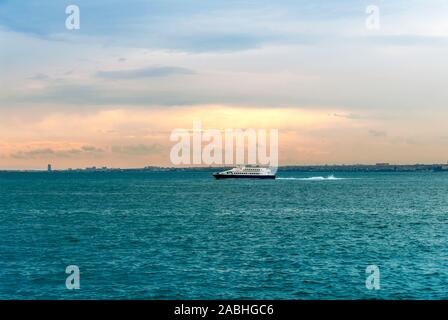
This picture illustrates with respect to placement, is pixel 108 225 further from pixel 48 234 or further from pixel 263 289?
pixel 263 289

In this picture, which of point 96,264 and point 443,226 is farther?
point 443,226

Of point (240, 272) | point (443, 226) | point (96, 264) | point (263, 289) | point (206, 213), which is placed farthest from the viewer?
point (206, 213)

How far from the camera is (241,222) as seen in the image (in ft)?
254

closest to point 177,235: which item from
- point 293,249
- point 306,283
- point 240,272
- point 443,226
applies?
point 293,249

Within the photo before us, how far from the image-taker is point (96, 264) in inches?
1773

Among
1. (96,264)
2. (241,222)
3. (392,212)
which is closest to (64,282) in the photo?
(96,264)

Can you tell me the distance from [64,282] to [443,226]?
55.1 meters

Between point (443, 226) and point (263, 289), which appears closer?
point (263, 289)

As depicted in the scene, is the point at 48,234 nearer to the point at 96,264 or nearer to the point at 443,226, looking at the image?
the point at 96,264

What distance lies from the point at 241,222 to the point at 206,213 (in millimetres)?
15109
